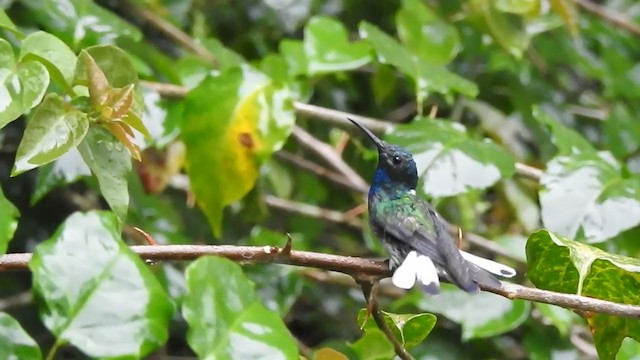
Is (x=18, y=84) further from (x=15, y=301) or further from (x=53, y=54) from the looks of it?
(x=15, y=301)

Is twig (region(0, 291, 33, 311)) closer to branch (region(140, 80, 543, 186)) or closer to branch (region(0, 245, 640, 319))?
branch (region(140, 80, 543, 186))

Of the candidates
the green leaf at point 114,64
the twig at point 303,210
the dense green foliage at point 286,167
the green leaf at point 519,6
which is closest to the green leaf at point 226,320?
the dense green foliage at point 286,167

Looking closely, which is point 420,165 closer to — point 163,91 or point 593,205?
point 593,205

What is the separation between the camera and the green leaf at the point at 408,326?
2.28 ft

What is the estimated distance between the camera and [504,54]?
1.49 metres

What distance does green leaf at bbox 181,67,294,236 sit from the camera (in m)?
0.95

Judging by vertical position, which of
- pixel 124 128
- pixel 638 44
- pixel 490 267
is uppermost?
pixel 124 128

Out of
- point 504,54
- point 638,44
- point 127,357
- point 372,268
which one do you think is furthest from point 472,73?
point 127,357

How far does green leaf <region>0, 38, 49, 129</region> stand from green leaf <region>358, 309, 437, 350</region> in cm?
31

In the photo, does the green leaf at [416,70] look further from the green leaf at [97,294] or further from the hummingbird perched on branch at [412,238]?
the green leaf at [97,294]

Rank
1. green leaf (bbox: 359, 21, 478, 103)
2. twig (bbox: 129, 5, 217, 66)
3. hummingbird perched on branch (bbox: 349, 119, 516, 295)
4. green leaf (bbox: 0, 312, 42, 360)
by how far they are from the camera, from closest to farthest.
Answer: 1. green leaf (bbox: 0, 312, 42, 360)
2. hummingbird perched on branch (bbox: 349, 119, 516, 295)
3. green leaf (bbox: 359, 21, 478, 103)
4. twig (bbox: 129, 5, 217, 66)

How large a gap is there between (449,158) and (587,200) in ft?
0.53

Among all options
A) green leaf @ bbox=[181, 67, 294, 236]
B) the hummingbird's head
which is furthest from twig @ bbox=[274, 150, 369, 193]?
the hummingbird's head

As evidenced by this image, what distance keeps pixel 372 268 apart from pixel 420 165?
0.34 metres
